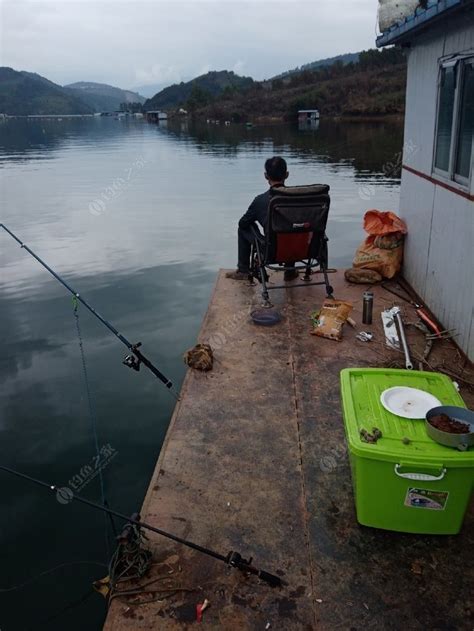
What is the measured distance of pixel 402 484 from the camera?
8.58 feet

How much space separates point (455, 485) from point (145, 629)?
159cm

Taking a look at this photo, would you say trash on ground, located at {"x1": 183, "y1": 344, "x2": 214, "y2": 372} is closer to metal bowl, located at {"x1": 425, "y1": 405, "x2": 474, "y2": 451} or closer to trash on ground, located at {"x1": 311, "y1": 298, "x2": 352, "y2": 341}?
trash on ground, located at {"x1": 311, "y1": 298, "x2": 352, "y2": 341}

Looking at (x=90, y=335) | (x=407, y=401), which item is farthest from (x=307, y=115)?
(x=407, y=401)

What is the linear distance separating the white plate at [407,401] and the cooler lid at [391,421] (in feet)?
0.11

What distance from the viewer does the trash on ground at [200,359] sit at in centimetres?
465

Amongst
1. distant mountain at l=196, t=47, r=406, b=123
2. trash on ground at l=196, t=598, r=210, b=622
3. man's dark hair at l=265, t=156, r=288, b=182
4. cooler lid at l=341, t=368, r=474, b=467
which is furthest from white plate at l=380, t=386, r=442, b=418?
distant mountain at l=196, t=47, r=406, b=123

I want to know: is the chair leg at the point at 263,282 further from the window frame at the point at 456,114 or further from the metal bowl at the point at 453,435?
the metal bowl at the point at 453,435

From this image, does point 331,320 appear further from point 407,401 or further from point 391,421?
point 391,421

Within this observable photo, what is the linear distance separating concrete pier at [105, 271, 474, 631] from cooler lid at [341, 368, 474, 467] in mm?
574

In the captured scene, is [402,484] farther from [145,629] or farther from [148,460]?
[148,460]

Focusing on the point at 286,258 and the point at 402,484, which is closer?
the point at 402,484

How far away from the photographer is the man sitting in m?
6.30

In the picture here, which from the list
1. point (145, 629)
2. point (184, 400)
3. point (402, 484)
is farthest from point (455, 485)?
point (184, 400)

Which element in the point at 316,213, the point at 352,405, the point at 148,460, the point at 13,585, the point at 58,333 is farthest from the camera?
the point at 58,333
